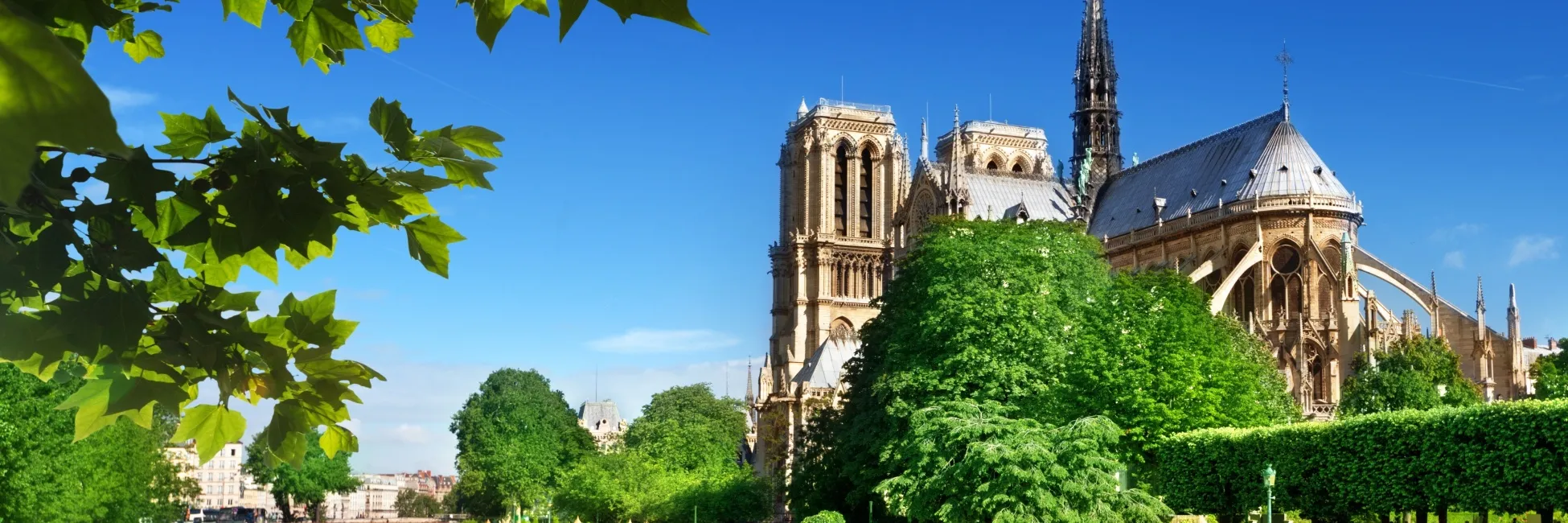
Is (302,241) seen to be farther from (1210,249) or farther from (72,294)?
(1210,249)

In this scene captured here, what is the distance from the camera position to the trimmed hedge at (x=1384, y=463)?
118 feet

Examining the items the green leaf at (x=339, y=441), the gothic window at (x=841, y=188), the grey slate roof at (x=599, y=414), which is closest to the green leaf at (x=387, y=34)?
the green leaf at (x=339, y=441)

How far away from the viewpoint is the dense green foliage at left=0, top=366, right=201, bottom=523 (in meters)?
48.5

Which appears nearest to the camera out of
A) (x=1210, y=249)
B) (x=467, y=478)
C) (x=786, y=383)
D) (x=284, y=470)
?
(x=1210, y=249)

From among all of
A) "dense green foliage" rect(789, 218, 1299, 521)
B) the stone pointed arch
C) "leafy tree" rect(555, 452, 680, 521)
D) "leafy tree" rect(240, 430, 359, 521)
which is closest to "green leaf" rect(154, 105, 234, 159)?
"dense green foliage" rect(789, 218, 1299, 521)

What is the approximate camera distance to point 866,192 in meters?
112

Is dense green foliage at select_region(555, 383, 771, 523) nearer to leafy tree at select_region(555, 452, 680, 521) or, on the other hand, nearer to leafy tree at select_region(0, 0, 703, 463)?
leafy tree at select_region(555, 452, 680, 521)

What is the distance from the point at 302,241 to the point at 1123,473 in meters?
38.7

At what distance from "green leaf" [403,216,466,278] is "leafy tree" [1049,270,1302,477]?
40.3 meters

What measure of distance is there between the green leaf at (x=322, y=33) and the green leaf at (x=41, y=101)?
2.02 metres

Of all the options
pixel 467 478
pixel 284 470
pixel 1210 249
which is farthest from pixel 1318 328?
pixel 284 470

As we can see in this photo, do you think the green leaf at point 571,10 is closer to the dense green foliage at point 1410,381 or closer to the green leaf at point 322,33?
the green leaf at point 322,33

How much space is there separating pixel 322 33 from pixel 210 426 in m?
1.26

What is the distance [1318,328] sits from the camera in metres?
68.1
